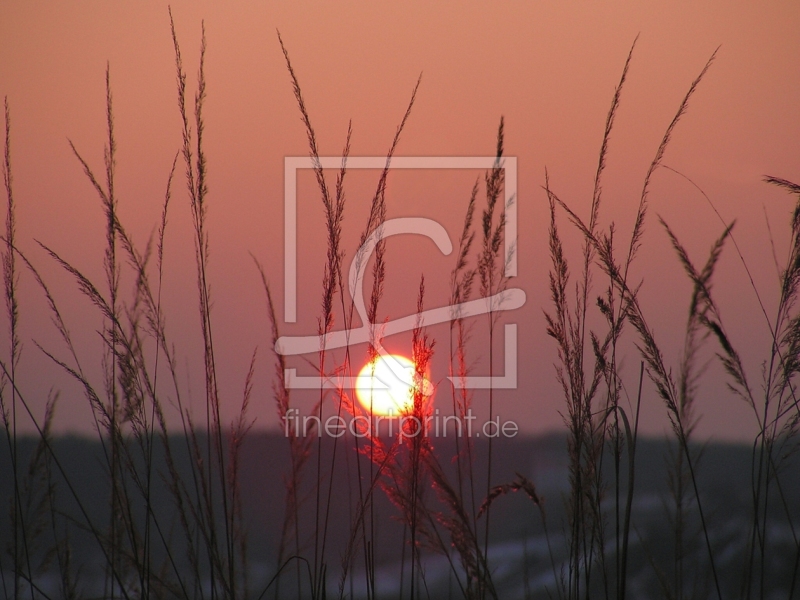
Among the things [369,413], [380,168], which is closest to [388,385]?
[369,413]

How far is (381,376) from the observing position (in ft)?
4.73

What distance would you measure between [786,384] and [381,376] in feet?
2.59

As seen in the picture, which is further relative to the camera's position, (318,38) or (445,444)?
(318,38)

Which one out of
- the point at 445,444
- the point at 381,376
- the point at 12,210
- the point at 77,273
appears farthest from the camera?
the point at 445,444

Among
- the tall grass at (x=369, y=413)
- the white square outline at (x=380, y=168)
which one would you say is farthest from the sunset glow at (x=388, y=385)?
the white square outline at (x=380, y=168)

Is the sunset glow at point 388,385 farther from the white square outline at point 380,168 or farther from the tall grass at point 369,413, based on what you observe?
the white square outline at point 380,168

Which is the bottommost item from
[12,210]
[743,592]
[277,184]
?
[743,592]

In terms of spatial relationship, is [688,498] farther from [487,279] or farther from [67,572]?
[67,572]

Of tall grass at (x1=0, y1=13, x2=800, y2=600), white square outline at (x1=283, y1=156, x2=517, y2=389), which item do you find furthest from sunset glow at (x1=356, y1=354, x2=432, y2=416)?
white square outline at (x1=283, y1=156, x2=517, y2=389)

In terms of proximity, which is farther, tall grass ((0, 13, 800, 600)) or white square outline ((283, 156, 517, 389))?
white square outline ((283, 156, 517, 389))

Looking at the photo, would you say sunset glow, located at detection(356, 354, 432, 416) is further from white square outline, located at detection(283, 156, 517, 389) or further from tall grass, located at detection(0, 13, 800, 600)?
white square outline, located at detection(283, 156, 517, 389)

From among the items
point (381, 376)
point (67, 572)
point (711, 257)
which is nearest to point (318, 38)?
point (381, 376)

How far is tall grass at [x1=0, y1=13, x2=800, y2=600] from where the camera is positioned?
115 centimetres

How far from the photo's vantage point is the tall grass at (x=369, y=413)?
1.15 meters
